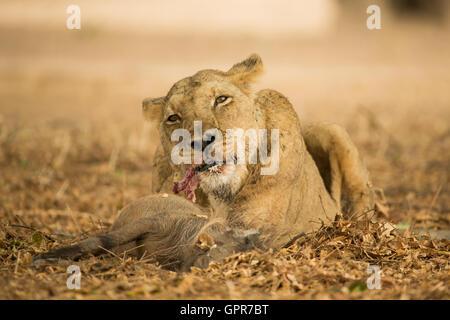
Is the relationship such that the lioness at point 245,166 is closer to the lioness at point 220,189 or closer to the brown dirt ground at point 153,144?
the lioness at point 220,189

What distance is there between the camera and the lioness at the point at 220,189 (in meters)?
4.82

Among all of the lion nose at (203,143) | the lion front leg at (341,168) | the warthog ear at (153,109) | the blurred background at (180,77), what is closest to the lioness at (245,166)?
the warthog ear at (153,109)

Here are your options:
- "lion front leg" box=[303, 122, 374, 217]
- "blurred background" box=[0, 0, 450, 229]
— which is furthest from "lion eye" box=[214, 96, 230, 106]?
"blurred background" box=[0, 0, 450, 229]

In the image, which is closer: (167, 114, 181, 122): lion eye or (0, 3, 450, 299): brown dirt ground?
(0, 3, 450, 299): brown dirt ground

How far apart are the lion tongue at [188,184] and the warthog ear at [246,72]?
88 cm

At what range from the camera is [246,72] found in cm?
558

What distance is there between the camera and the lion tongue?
520 centimetres

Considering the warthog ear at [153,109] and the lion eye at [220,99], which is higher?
the lion eye at [220,99]

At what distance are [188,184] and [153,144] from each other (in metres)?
6.52

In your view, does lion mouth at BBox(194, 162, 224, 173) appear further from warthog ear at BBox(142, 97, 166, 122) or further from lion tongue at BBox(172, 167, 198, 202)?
warthog ear at BBox(142, 97, 166, 122)

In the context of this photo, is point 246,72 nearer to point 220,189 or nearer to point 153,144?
point 220,189

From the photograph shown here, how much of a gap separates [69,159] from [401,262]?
6501 millimetres

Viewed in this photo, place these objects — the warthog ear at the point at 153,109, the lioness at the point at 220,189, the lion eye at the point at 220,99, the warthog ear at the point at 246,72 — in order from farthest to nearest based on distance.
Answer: the warthog ear at the point at 153,109 < the warthog ear at the point at 246,72 < the lion eye at the point at 220,99 < the lioness at the point at 220,189

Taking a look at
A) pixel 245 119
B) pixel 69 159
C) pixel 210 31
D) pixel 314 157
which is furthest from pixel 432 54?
pixel 245 119
